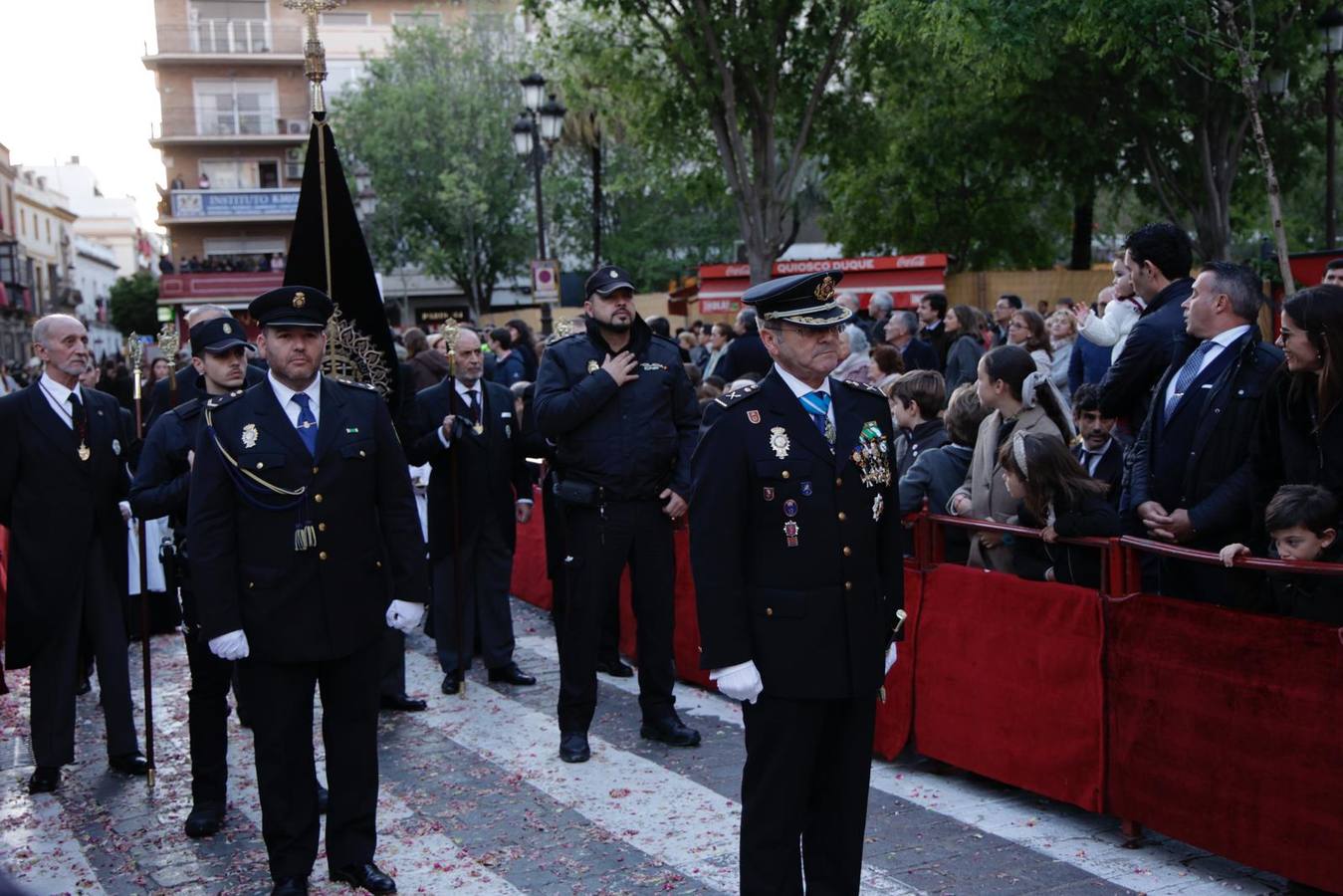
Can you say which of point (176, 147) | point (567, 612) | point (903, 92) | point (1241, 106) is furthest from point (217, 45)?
point (567, 612)

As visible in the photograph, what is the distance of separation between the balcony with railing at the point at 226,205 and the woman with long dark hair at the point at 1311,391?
57606 millimetres

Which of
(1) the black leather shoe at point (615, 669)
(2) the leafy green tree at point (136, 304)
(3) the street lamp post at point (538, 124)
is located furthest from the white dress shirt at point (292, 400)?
(2) the leafy green tree at point (136, 304)

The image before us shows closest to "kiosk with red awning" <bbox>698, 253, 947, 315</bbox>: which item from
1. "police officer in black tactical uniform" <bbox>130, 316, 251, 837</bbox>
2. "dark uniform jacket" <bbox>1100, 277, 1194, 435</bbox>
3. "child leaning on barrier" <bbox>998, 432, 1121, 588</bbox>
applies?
"dark uniform jacket" <bbox>1100, 277, 1194, 435</bbox>

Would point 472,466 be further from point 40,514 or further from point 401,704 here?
point 40,514

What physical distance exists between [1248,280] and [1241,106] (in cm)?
2043

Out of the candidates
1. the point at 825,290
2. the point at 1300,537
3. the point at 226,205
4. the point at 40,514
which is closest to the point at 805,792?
the point at 825,290

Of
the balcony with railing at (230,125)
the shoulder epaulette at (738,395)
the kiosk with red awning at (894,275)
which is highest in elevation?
the balcony with railing at (230,125)

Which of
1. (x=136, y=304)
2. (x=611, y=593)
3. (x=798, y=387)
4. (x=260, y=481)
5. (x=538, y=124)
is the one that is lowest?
(x=611, y=593)

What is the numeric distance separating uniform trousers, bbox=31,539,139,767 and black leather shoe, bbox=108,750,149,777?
0.09ft

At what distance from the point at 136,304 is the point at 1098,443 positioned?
72.6m

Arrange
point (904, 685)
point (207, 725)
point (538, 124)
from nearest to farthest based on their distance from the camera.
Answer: point (207, 725) < point (904, 685) < point (538, 124)

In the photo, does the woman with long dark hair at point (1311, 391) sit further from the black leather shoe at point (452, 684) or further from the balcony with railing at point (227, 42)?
the balcony with railing at point (227, 42)

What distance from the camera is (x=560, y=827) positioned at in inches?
244

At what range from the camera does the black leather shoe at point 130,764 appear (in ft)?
24.3
